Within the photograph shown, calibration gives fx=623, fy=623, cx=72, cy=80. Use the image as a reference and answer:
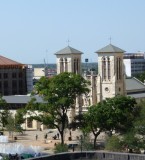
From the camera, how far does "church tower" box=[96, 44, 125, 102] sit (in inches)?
3989

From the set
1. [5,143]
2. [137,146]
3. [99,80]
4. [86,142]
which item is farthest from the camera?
[99,80]

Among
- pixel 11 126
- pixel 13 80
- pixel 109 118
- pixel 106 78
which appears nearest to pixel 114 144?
pixel 109 118

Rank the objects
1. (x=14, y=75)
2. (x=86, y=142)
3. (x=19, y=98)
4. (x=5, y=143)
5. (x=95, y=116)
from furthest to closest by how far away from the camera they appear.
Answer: (x=14, y=75), (x=19, y=98), (x=5, y=143), (x=95, y=116), (x=86, y=142)

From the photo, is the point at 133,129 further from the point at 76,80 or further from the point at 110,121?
the point at 76,80

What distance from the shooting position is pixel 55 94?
7875 cm

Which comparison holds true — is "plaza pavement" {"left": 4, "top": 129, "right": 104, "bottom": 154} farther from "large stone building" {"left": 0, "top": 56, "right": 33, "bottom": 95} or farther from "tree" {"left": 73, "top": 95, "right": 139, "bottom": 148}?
"large stone building" {"left": 0, "top": 56, "right": 33, "bottom": 95}

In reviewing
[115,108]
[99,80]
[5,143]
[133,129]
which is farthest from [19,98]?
[133,129]

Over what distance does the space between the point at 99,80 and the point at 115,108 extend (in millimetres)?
24272

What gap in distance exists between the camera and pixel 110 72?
10175 centimetres

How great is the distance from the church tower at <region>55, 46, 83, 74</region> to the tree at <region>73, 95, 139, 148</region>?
26.6m

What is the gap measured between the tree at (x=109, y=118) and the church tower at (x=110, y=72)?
21.9 metres

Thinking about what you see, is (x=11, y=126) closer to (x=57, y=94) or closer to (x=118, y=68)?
(x=57, y=94)

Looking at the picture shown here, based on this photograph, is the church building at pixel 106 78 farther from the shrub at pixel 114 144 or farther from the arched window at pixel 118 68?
the shrub at pixel 114 144

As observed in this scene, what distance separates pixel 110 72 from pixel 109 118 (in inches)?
1014
